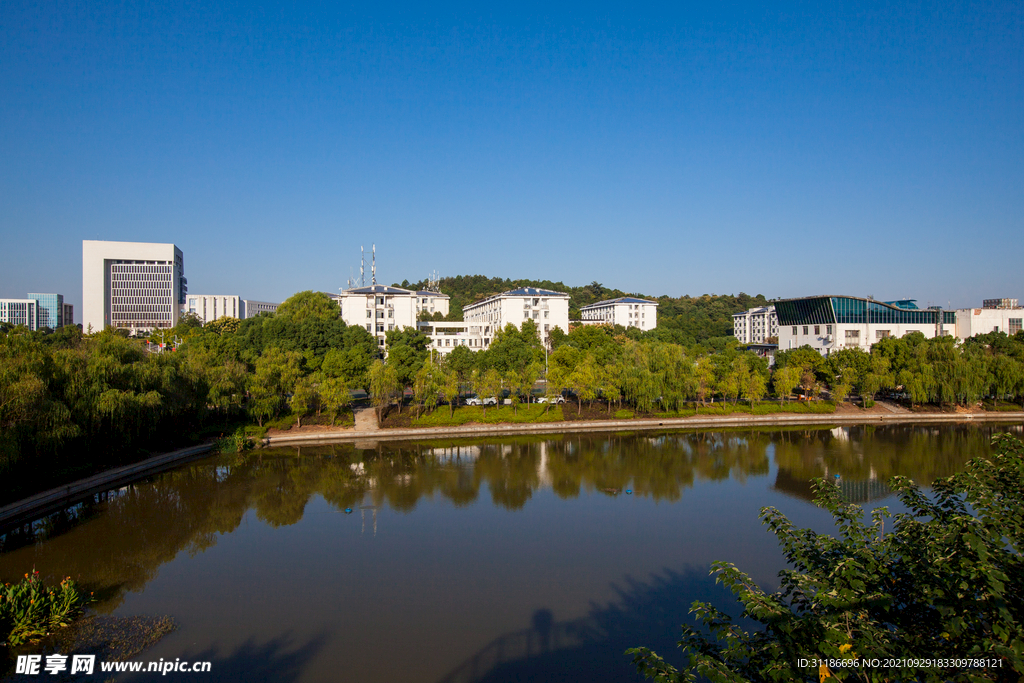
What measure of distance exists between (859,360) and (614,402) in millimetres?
11381

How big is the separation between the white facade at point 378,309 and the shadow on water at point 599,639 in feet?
102

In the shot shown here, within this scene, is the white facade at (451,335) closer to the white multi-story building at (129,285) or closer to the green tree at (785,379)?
the green tree at (785,379)

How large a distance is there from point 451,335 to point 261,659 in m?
32.9

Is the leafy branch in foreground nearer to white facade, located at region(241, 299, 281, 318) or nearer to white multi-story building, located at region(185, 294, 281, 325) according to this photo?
white multi-story building, located at region(185, 294, 281, 325)

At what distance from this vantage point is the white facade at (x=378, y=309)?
38.0m

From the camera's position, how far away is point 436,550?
1022 cm

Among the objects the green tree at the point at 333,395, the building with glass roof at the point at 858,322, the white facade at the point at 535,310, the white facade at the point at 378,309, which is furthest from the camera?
the white facade at the point at 535,310

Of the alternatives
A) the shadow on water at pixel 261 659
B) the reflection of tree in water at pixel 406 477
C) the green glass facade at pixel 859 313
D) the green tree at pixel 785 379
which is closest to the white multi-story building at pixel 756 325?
the green glass facade at pixel 859 313

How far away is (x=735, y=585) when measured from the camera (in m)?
3.74

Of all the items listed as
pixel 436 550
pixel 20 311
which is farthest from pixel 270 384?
pixel 20 311

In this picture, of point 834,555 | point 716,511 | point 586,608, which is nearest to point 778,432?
point 716,511

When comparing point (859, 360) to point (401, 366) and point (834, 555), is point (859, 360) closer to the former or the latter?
point (401, 366)

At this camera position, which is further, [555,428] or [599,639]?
[555,428]

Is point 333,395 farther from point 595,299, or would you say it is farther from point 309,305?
point 595,299
